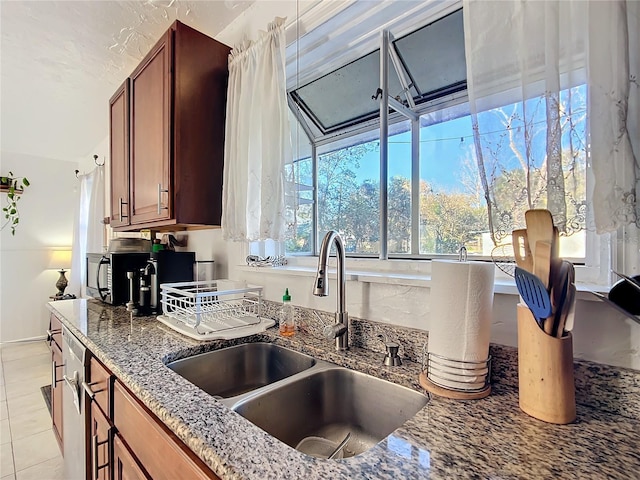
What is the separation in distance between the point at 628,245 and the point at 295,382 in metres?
0.86

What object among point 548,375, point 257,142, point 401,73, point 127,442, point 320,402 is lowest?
point 127,442

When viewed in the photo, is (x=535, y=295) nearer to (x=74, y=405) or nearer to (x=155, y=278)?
(x=155, y=278)

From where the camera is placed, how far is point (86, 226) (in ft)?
12.8

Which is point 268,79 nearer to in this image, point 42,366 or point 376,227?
point 376,227

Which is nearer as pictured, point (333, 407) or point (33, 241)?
point (333, 407)

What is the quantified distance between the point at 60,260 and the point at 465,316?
17.2 feet

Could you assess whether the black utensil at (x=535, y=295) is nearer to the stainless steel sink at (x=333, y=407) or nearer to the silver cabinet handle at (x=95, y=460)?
the stainless steel sink at (x=333, y=407)

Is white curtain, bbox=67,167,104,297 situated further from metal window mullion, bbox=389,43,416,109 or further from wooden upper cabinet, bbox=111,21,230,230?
metal window mullion, bbox=389,43,416,109

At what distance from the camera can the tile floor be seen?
1.86 meters

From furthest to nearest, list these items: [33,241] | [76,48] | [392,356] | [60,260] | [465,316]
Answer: [60,260]
[33,241]
[76,48]
[392,356]
[465,316]

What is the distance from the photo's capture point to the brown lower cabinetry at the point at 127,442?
672 mm

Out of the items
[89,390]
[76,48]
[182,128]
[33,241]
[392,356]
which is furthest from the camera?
[33,241]

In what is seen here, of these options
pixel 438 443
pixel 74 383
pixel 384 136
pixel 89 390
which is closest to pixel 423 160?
pixel 384 136

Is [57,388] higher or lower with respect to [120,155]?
lower
